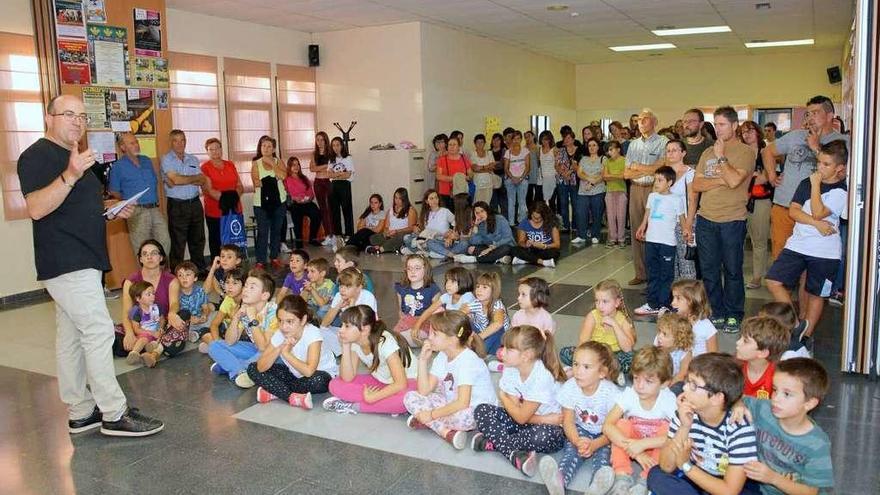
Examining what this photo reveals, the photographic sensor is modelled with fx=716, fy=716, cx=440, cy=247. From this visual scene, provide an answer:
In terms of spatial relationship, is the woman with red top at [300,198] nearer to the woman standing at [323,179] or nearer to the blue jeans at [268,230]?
the woman standing at [323,179]

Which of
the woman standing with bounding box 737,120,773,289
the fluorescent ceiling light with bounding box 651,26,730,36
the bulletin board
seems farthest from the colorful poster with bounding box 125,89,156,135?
the fluorescent ceiling light with bounding box 651,26,730,36

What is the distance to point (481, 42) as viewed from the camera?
1246 cm

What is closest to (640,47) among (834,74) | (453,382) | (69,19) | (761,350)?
(834,74)

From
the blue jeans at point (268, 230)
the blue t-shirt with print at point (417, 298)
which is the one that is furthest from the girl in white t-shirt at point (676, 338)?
the blue jeans at point (268, 230)

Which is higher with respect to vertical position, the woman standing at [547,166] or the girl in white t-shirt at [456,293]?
the woman standing at [547,166]

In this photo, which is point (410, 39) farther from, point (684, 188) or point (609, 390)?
point (609, 390)

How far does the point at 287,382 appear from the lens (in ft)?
14.1

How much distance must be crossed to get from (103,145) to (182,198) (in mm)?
994

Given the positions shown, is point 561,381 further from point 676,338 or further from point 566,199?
point 566,199

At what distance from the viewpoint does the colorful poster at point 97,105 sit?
7.36 meters

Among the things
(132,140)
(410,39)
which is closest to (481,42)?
(410,39)

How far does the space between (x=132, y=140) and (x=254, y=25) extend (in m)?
3.44

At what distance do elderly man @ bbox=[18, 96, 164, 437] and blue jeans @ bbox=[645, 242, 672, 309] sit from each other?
4.10 m

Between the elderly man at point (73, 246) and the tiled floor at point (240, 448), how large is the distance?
1.03 ft
